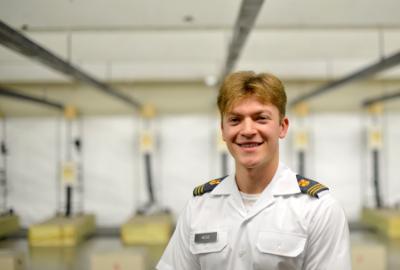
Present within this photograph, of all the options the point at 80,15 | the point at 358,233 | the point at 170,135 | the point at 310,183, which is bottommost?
the point at 358,233

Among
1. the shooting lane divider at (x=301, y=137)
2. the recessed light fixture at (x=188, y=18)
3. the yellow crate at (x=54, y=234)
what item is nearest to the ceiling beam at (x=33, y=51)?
the recessed light fixture at (x=188, y=18)

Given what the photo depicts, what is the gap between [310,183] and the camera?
4.99 feet

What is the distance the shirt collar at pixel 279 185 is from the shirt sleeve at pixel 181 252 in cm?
18

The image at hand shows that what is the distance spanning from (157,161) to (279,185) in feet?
20.2

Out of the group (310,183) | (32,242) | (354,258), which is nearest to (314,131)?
(354,258)

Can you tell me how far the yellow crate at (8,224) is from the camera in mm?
6707

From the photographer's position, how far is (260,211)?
148cm

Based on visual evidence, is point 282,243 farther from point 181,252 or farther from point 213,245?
point 181,252

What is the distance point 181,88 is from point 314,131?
281 cm

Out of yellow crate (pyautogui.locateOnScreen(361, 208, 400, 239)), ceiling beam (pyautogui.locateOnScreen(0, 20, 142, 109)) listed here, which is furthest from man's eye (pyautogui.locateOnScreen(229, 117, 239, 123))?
yellow crate (pyautogui.locateOnScreen(361, 208, 400, 239))

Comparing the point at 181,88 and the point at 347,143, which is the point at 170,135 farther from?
the point at 347,143

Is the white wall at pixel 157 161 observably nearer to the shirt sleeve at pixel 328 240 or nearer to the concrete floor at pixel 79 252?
the concrete floor at pixel 79 252

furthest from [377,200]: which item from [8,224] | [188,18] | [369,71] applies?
[8,224]

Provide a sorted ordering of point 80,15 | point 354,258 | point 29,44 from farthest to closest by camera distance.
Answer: point 354,258, point 80,15, point 29,44
